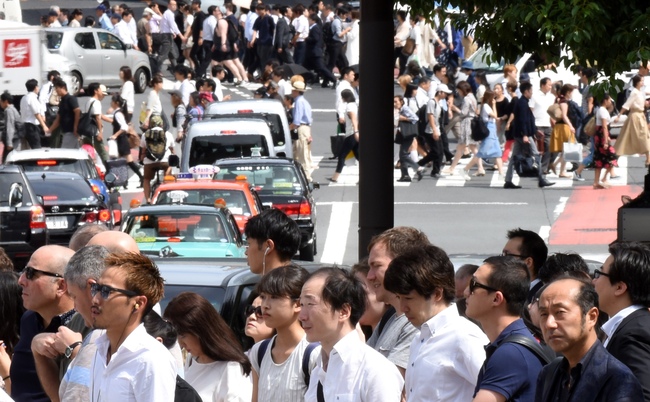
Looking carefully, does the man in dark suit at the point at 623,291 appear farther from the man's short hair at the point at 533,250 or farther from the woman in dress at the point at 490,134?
the woman in dress at the point at 490,134

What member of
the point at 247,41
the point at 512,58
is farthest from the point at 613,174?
the point at 512,58

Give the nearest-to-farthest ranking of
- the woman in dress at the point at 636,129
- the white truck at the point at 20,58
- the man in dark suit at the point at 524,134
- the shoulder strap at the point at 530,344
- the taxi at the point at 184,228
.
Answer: the shoulder strap at the point at 530,344 → the taxi at the point at 184,228 → the woman in dress at the point at 636,129 → the man in dark suit at the point at 524,134 → the white truck at the point at 20,58

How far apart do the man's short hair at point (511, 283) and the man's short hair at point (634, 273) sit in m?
0.50

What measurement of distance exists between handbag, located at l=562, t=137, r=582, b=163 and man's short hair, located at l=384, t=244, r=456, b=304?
780 inches

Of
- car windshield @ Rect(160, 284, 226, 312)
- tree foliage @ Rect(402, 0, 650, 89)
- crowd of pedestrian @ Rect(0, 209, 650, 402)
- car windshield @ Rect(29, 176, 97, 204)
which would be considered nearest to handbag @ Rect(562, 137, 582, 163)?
car windshield @ Rect(29, 176, 97, 204)

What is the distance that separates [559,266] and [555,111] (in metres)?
18.5

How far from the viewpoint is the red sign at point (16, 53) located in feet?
91.9

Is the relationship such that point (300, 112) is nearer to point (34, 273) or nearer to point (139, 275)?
point (34, 273)

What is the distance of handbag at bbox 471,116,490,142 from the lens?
85.2 feet

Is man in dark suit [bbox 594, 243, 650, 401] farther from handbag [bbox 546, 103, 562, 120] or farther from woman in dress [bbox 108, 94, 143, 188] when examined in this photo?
woman in dress [bbox 108, 94, 143, 188]

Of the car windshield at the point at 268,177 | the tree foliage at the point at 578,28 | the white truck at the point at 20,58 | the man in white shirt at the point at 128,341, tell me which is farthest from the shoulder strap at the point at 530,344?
the white truck at the point at 20,58

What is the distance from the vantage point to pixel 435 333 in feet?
20.7

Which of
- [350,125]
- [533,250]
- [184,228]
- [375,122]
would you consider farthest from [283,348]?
[350,125]

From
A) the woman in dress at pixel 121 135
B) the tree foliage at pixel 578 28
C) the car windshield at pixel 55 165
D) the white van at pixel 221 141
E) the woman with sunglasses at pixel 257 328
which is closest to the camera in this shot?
the woman with sunglasses at pixel 257 328
